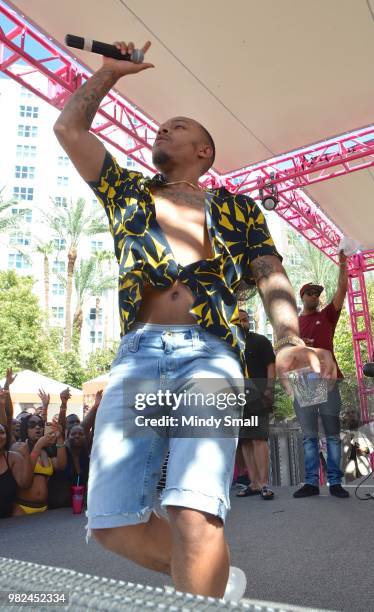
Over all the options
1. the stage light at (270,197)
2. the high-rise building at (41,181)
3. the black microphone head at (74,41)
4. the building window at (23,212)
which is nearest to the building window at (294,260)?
the high-rise building at (41,181)

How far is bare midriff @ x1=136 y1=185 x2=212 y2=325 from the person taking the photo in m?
1.40

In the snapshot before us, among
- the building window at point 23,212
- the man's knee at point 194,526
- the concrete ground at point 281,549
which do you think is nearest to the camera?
the man's knee at point 194,526

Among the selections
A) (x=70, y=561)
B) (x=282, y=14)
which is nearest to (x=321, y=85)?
(x=282, y=14)

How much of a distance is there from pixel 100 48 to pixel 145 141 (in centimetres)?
648

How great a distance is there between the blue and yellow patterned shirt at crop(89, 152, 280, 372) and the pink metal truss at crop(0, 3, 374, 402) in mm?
5294

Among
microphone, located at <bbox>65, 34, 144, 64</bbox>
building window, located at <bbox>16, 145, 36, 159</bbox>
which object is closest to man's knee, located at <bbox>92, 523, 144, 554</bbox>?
microphone, located at <bbox>65, 34, 144, 64</bbox>

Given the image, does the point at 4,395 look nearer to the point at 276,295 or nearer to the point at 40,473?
the point at 40,473

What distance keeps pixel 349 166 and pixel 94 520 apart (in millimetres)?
9097

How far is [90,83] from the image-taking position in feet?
5.18

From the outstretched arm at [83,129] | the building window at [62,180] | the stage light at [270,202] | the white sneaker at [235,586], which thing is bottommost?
the white sneaker at [235,586]

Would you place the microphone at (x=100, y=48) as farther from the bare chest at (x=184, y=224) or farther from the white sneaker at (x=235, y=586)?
the white sneaker at (x=235, y=586)

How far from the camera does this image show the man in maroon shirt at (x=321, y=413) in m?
4.23

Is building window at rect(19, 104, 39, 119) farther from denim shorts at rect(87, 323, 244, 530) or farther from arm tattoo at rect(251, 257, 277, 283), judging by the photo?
denim shorts at rect(87, 323, 244, 530)

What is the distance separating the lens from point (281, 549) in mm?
2635
